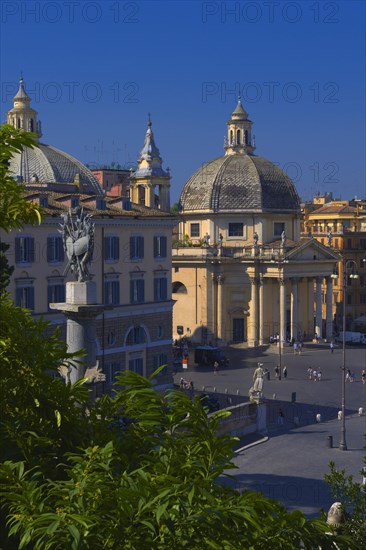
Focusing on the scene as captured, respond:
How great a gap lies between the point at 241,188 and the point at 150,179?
1008 cm

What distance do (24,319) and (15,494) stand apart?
2.47 metres

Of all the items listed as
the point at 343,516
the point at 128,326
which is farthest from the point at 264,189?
the point at 343,516

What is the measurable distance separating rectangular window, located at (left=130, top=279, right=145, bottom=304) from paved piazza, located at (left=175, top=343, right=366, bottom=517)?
632 centimetres

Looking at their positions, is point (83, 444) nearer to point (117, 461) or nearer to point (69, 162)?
point (117, 461)

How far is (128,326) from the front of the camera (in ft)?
156

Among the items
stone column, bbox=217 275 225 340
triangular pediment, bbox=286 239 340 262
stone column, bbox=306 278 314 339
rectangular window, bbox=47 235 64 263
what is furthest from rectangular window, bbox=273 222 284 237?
rectangular window, bbox=47 235 64 263

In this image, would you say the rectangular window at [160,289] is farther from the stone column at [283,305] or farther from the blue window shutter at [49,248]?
the stone column at [283,305]

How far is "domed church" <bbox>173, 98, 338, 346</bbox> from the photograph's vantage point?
71.4 metres

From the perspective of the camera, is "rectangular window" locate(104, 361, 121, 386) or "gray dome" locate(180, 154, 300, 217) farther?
"gray dome" locate(180, 154, 300, 217)

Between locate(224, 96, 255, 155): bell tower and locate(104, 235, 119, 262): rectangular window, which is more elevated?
locate(224, 96, 255, 155): bell tower

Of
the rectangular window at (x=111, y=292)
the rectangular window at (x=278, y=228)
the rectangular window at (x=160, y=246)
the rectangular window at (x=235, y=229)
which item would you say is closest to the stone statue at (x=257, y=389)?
the rectangular window at (x=111, y=292)

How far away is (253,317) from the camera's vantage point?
7112 centimetres

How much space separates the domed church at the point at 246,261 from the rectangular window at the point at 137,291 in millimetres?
22439

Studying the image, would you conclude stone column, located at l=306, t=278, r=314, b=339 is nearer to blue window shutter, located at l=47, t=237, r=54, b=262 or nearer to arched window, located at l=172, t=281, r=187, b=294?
arched window, located at l=172, t=281, r=187, b=294
